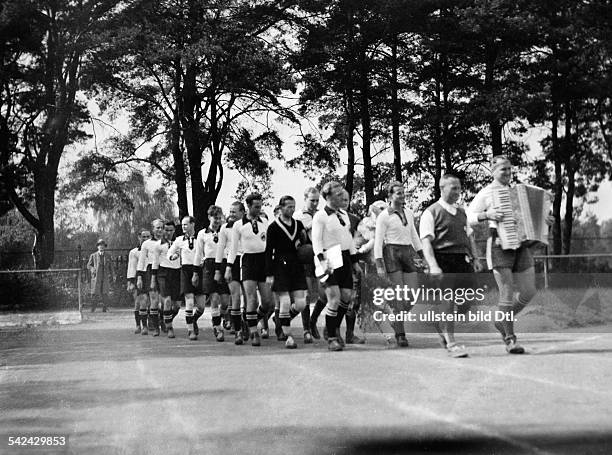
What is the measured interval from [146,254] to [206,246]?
1680 mm

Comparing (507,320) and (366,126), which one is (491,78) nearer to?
(366,126)

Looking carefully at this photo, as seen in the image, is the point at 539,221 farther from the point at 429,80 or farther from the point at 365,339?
the point at 429,80

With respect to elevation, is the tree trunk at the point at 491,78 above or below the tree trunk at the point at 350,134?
above

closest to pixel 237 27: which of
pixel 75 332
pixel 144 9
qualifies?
pixel 144 9

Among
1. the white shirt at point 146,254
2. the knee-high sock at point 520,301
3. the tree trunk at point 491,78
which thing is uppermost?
the tree trunk at point 491,78

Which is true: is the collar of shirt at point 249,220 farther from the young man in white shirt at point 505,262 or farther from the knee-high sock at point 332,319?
the young man in white shirt at point 505,262

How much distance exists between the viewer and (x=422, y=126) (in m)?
20.1

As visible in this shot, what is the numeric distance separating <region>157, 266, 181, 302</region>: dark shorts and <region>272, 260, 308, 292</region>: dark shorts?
316 centimetres

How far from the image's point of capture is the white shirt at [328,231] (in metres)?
9.01

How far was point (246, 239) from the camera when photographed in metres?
10.6

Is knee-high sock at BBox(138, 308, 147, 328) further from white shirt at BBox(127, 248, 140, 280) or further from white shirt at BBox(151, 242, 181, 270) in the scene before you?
white shirt at BBox(151, 242, 181, 270)

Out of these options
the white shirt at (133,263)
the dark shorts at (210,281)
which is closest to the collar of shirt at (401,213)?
the dark shorts at (210,281)

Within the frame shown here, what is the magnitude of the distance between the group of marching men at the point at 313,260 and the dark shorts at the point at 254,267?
1cm

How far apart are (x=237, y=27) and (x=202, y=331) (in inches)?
436
